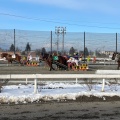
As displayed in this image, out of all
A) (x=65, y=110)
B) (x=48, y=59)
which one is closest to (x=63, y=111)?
(x=65, y=110)

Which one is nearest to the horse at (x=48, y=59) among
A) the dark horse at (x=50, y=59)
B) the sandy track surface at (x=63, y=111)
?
the dark horse at (x=50, y=59)

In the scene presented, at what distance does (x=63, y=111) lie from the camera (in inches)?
429

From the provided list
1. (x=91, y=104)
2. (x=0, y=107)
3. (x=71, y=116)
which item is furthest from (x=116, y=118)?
(x=0, y=107)

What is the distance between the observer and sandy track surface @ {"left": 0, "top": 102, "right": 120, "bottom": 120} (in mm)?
10000

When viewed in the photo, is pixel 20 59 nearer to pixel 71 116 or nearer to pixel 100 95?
pixel 100 95

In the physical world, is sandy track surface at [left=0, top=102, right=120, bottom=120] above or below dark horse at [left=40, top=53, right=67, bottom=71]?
below

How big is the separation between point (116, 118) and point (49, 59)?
960 inches

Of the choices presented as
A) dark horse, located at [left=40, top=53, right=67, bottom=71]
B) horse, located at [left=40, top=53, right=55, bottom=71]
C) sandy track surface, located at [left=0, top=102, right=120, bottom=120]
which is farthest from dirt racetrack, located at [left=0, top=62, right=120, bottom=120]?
dark horse, located at [left=40, top=53, right=67, bottom=71]

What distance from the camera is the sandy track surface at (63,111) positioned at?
10.0m

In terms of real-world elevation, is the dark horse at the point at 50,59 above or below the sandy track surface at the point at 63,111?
above

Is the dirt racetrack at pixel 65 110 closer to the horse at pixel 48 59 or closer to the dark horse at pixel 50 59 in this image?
the horse at pixel 48 59

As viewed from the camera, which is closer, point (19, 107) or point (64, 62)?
point (19, 107)

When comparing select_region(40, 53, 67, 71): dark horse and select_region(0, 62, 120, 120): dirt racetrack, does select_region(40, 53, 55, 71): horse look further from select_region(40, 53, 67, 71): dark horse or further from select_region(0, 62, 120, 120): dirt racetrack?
select_region(0, 62, 120, 120): dirt racetrack

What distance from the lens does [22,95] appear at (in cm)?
1278
